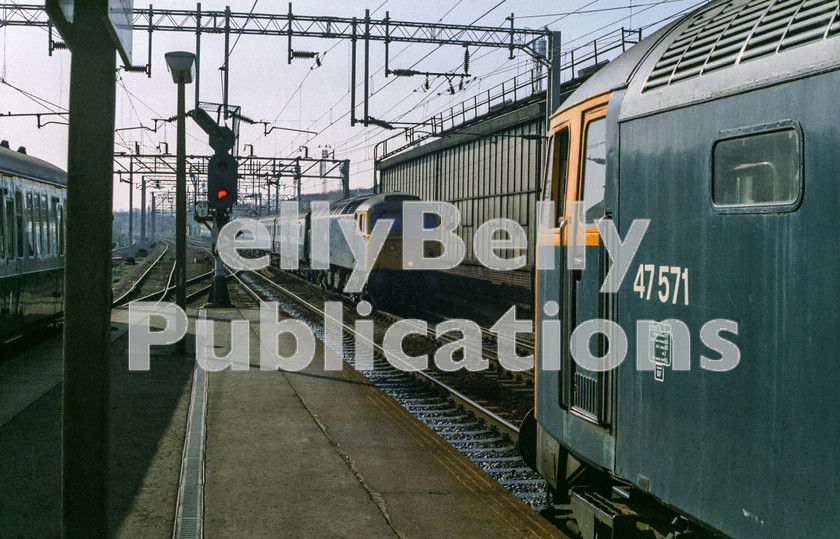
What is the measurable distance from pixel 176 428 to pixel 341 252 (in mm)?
16913

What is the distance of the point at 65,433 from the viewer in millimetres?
3023

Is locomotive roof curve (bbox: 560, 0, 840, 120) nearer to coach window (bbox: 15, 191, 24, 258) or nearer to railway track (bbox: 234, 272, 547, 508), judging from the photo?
railway track (bbox: 234, 272, 547, 508)

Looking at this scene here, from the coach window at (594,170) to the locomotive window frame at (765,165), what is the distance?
95cm

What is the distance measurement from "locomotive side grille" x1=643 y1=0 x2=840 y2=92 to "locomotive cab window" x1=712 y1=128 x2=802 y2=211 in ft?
1.20

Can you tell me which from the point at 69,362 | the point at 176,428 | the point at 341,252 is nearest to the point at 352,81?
the point at 341,252

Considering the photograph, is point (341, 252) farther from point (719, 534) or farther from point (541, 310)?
point (719, 534)

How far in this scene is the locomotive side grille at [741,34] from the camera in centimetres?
313

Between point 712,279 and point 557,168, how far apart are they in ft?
6.39

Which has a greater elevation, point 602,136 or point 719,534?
point 602,136

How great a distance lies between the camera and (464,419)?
30.5 feet

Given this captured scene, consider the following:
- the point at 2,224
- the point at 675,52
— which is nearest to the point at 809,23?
the point at 675,52

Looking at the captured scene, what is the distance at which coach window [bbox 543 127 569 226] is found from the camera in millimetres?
5141

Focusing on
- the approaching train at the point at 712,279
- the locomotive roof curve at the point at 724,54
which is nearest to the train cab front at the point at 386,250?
the approaching train at the point at 712,279

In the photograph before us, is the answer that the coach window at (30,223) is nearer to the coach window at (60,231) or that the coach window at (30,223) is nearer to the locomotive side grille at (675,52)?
the coach window at (60,231)
